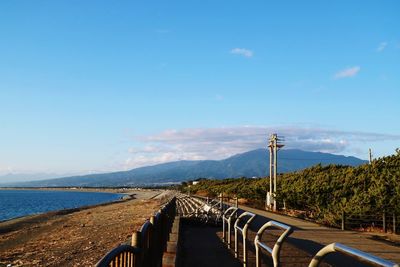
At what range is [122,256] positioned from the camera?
163 inches

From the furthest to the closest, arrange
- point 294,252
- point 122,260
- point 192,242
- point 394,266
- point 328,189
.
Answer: point 328,189, point 192,242, point 294,252, point 122,260, point 394,266

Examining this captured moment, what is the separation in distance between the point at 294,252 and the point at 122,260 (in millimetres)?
8481

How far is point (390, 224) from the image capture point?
20.0m

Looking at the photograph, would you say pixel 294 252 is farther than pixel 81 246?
No

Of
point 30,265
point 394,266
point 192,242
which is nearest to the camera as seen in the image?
point 394,266

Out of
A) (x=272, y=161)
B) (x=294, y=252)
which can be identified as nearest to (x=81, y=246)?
(x=294, y=252)

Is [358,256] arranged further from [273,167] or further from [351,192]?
[273,167]

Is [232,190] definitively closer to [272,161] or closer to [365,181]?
[272,161]

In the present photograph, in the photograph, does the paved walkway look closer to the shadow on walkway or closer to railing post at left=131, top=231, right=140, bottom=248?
the shadow on walkway

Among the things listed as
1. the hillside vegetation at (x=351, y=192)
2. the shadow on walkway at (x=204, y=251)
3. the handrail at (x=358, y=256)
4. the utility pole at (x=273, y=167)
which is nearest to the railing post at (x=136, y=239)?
the handrail at (x=358, y=256)

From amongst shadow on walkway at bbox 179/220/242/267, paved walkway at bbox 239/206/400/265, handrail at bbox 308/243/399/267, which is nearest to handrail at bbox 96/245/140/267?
handrail at bbox 308/243/399/267

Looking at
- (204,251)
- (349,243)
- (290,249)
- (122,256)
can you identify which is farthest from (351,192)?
(122,256)

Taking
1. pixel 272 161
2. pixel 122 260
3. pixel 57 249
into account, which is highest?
pixel 272 161

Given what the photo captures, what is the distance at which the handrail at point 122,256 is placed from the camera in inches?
131
